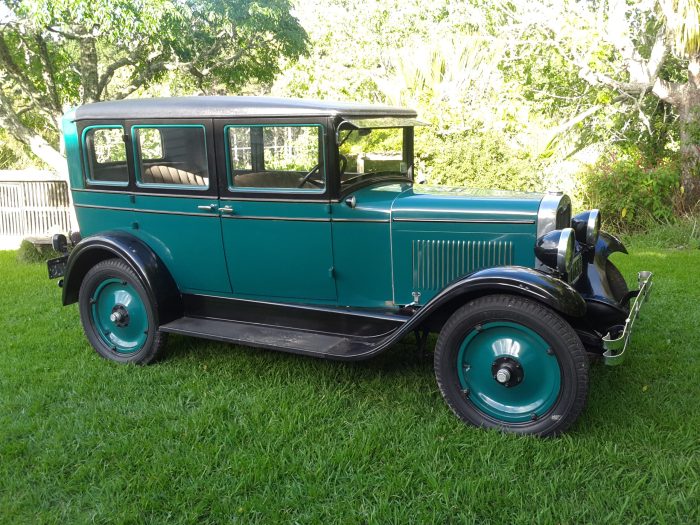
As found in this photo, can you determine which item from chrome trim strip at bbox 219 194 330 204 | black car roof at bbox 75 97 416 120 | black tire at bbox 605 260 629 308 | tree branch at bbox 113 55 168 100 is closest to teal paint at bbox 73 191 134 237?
black car roof at bbox 75 97 416 120

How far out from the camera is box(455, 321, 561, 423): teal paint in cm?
326

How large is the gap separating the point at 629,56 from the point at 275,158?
782cm

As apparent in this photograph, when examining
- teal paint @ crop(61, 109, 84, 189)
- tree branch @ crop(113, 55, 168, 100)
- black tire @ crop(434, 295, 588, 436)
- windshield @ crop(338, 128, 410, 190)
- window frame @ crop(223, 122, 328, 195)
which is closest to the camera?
black tire @ crop(434, 295, 588, 436)

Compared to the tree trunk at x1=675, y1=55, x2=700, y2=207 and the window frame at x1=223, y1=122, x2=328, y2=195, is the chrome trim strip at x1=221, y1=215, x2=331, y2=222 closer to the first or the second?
the window frame at x1=223, y1=122, x2=328, y2=195

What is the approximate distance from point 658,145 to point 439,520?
9.64 metres

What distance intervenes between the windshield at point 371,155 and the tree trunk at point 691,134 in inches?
248

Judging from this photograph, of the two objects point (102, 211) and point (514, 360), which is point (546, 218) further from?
point (102, 211)

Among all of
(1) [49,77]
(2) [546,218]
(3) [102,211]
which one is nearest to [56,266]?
(3) [102,211]

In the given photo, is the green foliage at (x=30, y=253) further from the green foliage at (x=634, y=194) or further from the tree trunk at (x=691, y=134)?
the tree trunk at (x=691, y=134)

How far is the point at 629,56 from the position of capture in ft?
31.6

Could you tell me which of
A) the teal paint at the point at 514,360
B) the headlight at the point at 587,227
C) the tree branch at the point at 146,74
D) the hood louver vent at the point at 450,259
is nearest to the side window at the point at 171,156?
the hood louver vent at the point at 450,259

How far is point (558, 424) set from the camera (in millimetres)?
3188

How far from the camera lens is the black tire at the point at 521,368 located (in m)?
3.13

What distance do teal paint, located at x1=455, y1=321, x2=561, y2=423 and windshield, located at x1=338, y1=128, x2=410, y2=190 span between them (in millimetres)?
1299
